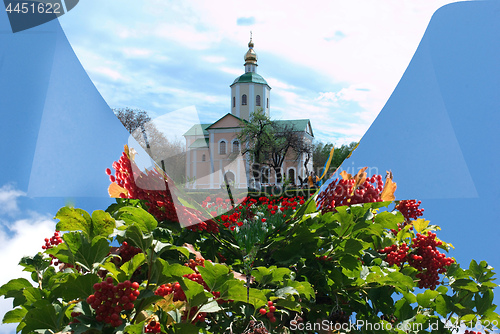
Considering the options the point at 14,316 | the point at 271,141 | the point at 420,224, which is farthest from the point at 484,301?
the point at 14,316

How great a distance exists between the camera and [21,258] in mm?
A: 1038

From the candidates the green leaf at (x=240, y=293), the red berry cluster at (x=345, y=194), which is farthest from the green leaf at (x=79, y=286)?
the red berry cluster at (x=345, y=194)

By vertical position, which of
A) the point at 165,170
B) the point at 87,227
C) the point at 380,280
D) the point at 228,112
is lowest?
the point at 380,280

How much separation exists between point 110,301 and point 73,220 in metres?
0.21

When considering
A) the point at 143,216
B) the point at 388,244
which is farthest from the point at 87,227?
the point at 388,244

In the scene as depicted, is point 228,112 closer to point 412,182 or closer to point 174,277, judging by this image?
point 174,277

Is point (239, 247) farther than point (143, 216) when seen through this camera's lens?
Yes

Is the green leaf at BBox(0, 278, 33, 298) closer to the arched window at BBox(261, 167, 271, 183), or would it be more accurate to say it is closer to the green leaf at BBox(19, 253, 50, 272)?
the green leaf at BBox(19, 253, 50, 272)

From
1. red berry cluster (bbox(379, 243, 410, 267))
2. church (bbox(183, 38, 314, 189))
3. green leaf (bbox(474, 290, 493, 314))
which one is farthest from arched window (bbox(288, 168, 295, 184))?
green leaf (bbox(474, 290, 493, 314))

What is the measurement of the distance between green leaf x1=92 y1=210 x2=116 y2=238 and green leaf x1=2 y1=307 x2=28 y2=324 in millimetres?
287

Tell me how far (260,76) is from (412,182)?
0.66 meters

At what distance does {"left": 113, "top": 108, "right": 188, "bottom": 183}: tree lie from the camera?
872mm

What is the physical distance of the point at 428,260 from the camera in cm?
125

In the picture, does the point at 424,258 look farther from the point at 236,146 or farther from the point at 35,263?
the point at 35,263
